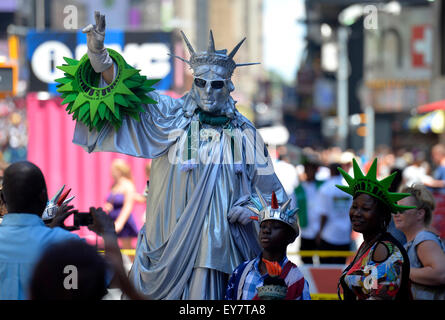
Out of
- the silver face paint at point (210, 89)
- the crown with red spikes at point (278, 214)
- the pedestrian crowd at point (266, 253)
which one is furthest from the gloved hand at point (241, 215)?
the silver face paint at point (210, 89)

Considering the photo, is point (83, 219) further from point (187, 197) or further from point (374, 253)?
point (374, 253)

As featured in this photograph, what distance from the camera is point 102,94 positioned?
5.02 m

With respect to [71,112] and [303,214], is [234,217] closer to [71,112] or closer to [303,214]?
[71,112]

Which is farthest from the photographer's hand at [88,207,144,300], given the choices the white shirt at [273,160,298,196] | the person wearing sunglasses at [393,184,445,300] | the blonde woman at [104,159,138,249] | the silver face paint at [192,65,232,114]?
the white shirt at [273,160,298,196]

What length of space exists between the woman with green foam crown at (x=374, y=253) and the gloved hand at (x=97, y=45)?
1.77 m

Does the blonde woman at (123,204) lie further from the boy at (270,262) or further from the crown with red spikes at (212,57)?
the boy at (270,262)

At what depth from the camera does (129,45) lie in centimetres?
1002

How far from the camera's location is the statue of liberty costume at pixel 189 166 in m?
4.98

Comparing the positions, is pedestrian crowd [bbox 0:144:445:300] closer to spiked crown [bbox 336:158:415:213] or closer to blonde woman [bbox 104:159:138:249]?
spiked crown [bbox 336:158:415:213]

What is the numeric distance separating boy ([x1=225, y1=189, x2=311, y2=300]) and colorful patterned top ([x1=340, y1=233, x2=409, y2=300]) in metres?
0.28
